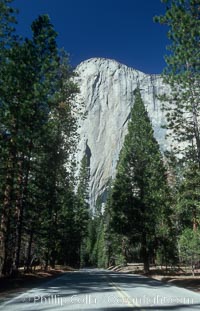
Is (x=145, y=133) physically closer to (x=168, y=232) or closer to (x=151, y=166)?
(x=151, y=166)

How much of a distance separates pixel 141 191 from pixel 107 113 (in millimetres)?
103784

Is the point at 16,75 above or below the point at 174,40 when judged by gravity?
below

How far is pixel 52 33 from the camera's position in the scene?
2053cm

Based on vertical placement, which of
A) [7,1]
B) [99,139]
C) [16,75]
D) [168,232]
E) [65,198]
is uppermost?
[99,139]

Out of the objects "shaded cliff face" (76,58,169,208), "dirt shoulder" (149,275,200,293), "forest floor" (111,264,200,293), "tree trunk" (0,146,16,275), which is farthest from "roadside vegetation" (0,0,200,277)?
"shaded cliff face" (76,58,169,208)

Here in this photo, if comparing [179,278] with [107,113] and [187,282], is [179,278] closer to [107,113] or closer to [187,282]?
[187,282]

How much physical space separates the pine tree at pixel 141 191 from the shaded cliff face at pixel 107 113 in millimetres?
88112

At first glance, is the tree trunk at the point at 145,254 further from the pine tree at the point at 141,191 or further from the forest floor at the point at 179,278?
the forest floor at the point at 179,278

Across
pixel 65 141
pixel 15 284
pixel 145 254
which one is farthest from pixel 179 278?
pixel 65 141

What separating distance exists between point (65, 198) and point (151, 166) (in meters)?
13.7

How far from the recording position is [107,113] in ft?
449

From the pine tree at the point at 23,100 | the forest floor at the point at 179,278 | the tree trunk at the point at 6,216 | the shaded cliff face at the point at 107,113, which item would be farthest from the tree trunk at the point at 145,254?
the shaded cliff face at the point at 107,113

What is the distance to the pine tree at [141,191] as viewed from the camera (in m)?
33.8

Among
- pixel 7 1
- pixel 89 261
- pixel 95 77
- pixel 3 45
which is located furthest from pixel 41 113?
pixel 95 77
